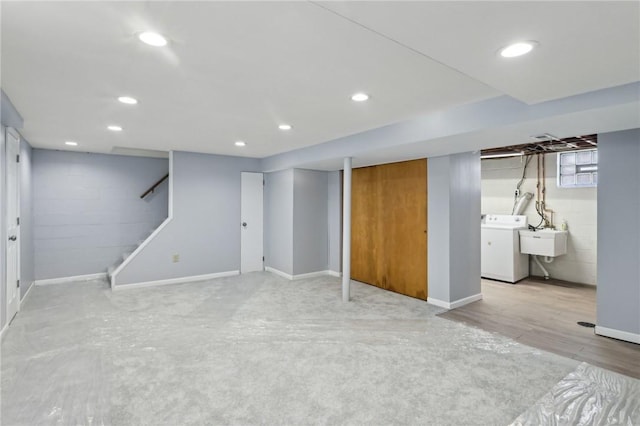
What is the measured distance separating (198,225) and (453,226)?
3.93m

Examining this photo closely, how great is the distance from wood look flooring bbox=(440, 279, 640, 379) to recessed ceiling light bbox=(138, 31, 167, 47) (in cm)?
367

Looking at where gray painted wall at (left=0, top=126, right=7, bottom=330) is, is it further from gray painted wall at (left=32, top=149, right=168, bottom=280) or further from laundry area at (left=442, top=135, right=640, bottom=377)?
laundry area at (left=442, top=135, right=640, bottom=377)

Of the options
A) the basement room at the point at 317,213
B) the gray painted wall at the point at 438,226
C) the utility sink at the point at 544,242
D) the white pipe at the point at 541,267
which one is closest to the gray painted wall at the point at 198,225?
the basement room at the point at 317,213

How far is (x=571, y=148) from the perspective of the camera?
5273 millimetres

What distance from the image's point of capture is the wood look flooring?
2891mm

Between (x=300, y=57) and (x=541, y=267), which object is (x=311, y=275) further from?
(x=300, y=57)

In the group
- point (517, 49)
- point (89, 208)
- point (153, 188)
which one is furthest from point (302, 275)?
point (517, 49)

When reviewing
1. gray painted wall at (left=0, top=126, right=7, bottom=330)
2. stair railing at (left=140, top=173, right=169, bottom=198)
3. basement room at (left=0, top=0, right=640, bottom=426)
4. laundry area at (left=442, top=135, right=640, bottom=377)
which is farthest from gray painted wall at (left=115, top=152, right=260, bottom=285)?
laundry area at (left=442, top=135, right=640, bottom=377)

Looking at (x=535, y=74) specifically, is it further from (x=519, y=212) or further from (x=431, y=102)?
(x=519, y=212)

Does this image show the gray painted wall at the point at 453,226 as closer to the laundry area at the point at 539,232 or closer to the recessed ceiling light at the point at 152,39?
the laundry area at the point at 539,232

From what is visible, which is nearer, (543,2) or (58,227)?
(543,2)

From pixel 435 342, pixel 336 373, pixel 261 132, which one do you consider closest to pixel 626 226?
pixel 435 342

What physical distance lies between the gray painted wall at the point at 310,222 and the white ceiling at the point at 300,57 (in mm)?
2522

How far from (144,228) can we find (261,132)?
11.2 ft
